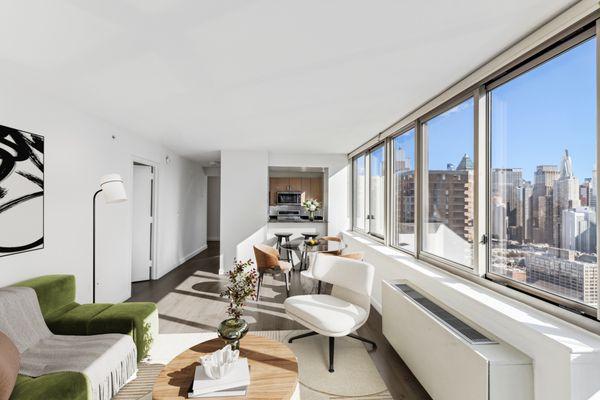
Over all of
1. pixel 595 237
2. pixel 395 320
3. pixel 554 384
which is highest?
pixel 595 237

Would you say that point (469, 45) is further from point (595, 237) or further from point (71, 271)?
point (71, 271)

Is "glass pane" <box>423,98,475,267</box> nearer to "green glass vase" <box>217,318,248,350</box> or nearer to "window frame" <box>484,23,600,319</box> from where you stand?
"window frame" <box>484,23,600,319</box>

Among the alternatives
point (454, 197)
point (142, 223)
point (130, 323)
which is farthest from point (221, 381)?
point (142, 223)

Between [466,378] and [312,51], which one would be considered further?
[312,51]

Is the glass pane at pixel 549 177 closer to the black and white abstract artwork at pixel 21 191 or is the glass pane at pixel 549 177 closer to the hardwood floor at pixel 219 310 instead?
the hardwood floor at pixel 219 310

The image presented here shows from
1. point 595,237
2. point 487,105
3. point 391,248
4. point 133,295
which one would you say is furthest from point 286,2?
point 133,295

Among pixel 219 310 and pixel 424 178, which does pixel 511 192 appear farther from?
pixel 219 310

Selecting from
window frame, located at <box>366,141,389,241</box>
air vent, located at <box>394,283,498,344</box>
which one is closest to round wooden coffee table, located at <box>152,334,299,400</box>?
air vent, located at <box>394,283,498,344</box>

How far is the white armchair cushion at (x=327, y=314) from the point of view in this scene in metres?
2.53

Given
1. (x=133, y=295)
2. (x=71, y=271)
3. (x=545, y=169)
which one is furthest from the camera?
(x=133, y=295)

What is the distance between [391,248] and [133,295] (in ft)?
13.4

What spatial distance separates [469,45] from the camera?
198 cm

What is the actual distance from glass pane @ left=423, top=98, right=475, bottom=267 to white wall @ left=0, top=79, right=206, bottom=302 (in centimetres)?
408

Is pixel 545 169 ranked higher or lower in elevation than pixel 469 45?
lower
